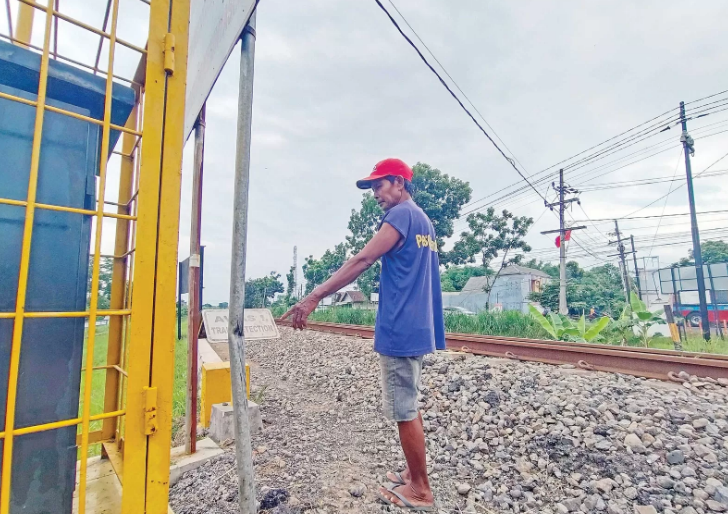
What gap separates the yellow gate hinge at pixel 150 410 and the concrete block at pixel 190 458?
1732 mm

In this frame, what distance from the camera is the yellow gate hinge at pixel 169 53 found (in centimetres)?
127

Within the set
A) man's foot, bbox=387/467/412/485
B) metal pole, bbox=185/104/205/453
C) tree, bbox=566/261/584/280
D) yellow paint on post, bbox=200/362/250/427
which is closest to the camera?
man's foot, bbox=387/467/412/485

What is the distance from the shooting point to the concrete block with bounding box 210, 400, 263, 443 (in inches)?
123

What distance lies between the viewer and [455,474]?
100 inches

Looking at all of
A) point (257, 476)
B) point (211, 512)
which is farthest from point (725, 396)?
point (211, 512)

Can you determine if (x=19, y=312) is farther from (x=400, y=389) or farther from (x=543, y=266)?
(x=543, y=266)

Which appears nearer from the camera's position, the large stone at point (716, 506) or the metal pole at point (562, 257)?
the large stone at point (716, 506)

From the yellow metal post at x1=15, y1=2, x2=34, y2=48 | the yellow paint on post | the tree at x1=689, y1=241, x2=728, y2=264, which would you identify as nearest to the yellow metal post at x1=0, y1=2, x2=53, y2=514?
the yellow metal post at x1=15, y1=2, x2=34, y2=48

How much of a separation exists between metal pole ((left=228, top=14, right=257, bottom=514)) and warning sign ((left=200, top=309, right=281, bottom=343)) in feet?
2.41

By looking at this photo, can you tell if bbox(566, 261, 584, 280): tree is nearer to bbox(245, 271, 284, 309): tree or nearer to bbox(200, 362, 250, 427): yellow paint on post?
bbox(245, 271, 284, 309): tree

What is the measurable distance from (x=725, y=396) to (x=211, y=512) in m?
4.23

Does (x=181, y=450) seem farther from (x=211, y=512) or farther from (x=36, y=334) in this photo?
(x=36, y=334)

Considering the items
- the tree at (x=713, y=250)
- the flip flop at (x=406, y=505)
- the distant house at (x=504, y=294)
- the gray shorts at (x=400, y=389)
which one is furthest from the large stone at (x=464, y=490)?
the tree at (x=713, y=250)

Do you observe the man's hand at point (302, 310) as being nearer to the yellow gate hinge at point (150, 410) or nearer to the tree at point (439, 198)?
the yellow gate hinge at point (150, 410)
